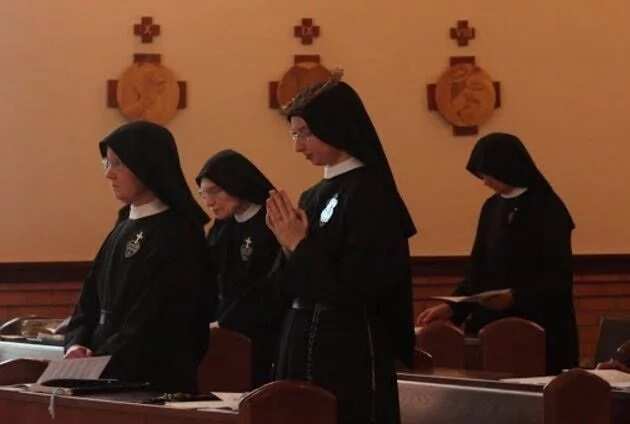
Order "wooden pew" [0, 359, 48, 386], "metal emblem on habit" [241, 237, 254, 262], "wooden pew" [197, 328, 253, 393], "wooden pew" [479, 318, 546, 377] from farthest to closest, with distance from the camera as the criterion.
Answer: "metal emblem on habit" [241, 237, 254, 262], "wooden pew" [479, 318, 546, 377], "wooden pew" [197, 328, 253, 393], "wooden pew" [0, 359, 48, 386]

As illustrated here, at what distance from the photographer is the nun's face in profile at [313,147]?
5156 millimetres

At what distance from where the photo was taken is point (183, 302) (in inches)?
227

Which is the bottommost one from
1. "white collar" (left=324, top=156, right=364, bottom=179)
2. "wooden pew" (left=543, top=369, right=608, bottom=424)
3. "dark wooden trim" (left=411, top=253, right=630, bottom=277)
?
"dark wooden trim" (left=411, top=253, right=630, bottom=277)

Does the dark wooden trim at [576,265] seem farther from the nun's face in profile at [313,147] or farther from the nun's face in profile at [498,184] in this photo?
the nun's face in profile at [313,147]

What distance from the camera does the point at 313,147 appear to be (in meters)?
5.16

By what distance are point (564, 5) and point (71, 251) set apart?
4517 mm

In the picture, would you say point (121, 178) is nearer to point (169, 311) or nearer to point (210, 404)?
point (169, 311)

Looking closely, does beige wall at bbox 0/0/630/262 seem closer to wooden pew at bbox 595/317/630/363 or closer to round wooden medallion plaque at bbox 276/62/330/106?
round wooden medallion plaque at bbox 276/62/330/106

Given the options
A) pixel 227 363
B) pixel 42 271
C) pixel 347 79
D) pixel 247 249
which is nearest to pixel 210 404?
pixel 227 363

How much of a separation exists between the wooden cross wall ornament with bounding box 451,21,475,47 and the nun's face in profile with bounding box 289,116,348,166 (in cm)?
646

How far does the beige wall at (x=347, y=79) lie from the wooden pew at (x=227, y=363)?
14.1 feet

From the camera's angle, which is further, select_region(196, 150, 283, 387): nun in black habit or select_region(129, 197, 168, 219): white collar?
select_region(196, 150, 283, 387): nun in black habit

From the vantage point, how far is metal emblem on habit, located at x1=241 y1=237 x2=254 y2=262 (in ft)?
25.5

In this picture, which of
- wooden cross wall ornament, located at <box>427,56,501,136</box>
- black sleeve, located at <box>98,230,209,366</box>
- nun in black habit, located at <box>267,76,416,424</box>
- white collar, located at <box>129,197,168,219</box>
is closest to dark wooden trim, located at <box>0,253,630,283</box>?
wooden cross wall ornament, located at <box>427,56,501,136</box>
